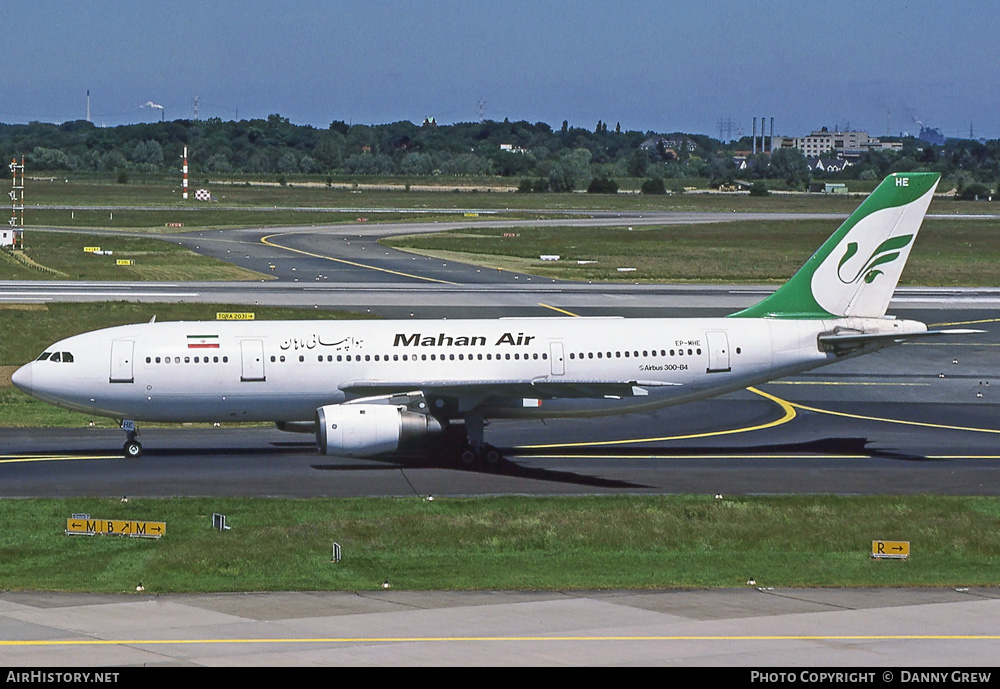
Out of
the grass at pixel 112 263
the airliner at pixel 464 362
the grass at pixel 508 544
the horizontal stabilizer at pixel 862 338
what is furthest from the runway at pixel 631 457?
the grass at pixel 112 263

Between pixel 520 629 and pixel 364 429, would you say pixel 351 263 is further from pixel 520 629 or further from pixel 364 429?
pixel 520 629

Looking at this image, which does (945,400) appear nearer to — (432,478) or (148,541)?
(432,478)

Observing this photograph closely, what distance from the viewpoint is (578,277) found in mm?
96500

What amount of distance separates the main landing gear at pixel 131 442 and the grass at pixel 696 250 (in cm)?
5810

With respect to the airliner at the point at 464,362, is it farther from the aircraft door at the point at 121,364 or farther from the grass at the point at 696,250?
the grass at the point at 696,250

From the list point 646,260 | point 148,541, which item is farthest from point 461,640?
point 646,260

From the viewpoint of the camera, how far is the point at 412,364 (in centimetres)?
4059

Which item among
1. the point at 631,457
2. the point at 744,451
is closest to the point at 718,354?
the point at 744,451

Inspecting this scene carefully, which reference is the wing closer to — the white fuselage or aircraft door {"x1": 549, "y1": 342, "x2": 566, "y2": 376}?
the white fuselage

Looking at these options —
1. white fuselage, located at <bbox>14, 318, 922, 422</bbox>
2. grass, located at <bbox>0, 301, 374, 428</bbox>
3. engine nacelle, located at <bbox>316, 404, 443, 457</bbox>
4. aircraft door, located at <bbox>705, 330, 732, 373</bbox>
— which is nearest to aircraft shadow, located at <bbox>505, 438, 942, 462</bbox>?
white fuselage, located at <bbox>14, 318, 922, 422</bbox>

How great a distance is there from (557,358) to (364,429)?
22.7 feet

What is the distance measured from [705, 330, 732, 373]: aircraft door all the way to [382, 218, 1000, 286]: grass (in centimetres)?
5303

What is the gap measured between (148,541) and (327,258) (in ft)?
258

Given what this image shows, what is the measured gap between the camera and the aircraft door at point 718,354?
137 ft
